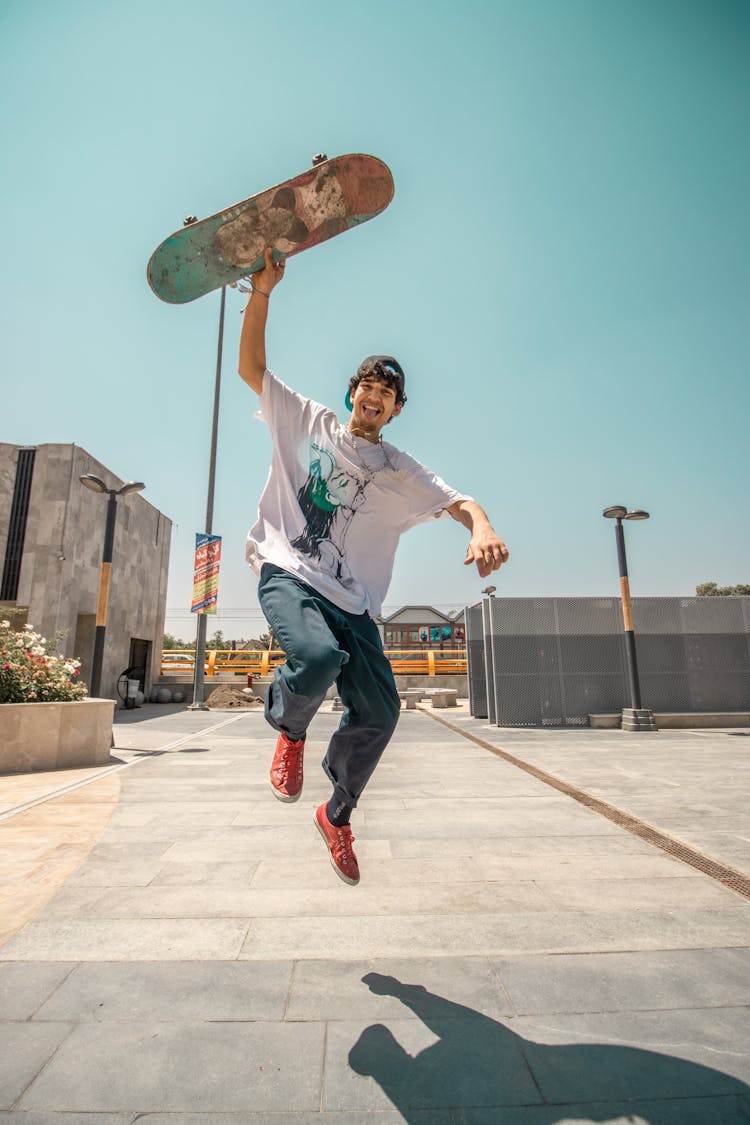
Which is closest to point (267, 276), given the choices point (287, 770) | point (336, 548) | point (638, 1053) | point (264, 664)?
point (336, 548)

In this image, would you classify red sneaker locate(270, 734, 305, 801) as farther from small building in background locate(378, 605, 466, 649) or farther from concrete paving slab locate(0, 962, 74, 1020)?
small building in background locate(378, 605, 466, 649)

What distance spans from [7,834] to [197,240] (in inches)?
176

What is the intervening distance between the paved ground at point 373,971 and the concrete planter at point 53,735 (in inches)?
100

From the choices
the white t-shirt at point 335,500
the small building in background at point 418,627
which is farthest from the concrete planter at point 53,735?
the small building in background at point 418,627

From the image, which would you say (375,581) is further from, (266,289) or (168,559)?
(168,559)

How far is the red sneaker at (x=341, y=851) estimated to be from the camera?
275cm

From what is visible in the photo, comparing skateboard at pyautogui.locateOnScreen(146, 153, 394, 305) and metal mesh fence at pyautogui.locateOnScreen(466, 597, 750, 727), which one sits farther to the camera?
metal mesh fence at pyautogui.locateOnScreen(466, 597, 750, 727)

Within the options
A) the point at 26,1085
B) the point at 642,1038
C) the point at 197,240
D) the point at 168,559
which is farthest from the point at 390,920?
the point at 168,559

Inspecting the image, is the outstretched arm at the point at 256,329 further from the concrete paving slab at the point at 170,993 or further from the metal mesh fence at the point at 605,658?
the metal mesh fence at the point at 605,658

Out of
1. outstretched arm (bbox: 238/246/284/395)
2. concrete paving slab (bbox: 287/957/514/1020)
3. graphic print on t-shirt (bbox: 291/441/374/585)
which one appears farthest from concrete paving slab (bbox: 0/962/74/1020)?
outstretched arm (bbox: 238/246/284/395)

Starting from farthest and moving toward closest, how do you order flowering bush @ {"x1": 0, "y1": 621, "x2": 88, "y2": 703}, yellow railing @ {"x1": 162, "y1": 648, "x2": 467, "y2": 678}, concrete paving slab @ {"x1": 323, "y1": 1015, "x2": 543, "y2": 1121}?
yellow railing @ {"x1": 162, "y1": 648, "x2": 467, "y2": 678} → flowering bush @ {"x1": 0, "y1": 621, "x2": 88, "y2": 703} → concrete paving slab @ {"x1": 323, "y1": 1015, "x2": 543, "y2": 1121}

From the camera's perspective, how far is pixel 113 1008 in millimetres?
2238

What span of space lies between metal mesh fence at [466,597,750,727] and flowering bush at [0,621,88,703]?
868 centimetres

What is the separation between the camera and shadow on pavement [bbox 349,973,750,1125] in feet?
5.66
